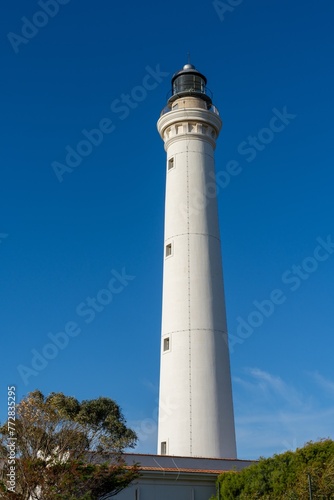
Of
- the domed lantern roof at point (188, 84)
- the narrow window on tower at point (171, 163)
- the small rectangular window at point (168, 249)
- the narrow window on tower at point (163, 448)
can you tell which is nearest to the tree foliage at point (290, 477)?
the narrow window on tower at point (163, 448)

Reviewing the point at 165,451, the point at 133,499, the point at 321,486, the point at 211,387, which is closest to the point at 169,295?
the point at 211,387

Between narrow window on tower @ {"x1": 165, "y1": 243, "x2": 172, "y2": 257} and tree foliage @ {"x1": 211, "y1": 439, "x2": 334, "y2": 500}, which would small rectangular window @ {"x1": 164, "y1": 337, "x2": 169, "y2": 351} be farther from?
tree foliage @ {"x1": 211, "y1": 439, "x2": 334, "y2": 500}

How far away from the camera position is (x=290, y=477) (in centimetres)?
1880

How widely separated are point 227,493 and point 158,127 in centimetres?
1769

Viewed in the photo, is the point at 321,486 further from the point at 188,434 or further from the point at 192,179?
the point at 192,179

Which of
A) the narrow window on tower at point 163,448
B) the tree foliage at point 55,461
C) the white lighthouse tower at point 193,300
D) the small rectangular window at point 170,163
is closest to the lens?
the tree foliage at point 55,461

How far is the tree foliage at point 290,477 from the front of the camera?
694 inches

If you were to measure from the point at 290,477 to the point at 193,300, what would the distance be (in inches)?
379

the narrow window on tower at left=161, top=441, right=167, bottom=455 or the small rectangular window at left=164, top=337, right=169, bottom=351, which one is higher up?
the small rectangular window at left=164, top=337, right=169, bottom=351

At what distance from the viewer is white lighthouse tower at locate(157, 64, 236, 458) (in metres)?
25.1

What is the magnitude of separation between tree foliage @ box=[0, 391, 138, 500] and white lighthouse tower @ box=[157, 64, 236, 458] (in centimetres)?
558

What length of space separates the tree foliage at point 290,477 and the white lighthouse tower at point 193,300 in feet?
12.4

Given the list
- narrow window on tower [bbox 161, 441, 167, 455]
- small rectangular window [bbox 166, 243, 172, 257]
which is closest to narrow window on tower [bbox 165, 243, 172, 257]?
small rectangular window [bbox 166, 243, 172, 257]

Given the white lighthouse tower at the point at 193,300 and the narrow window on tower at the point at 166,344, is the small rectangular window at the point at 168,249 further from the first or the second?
the narrow window on tower at the point at 166,344
